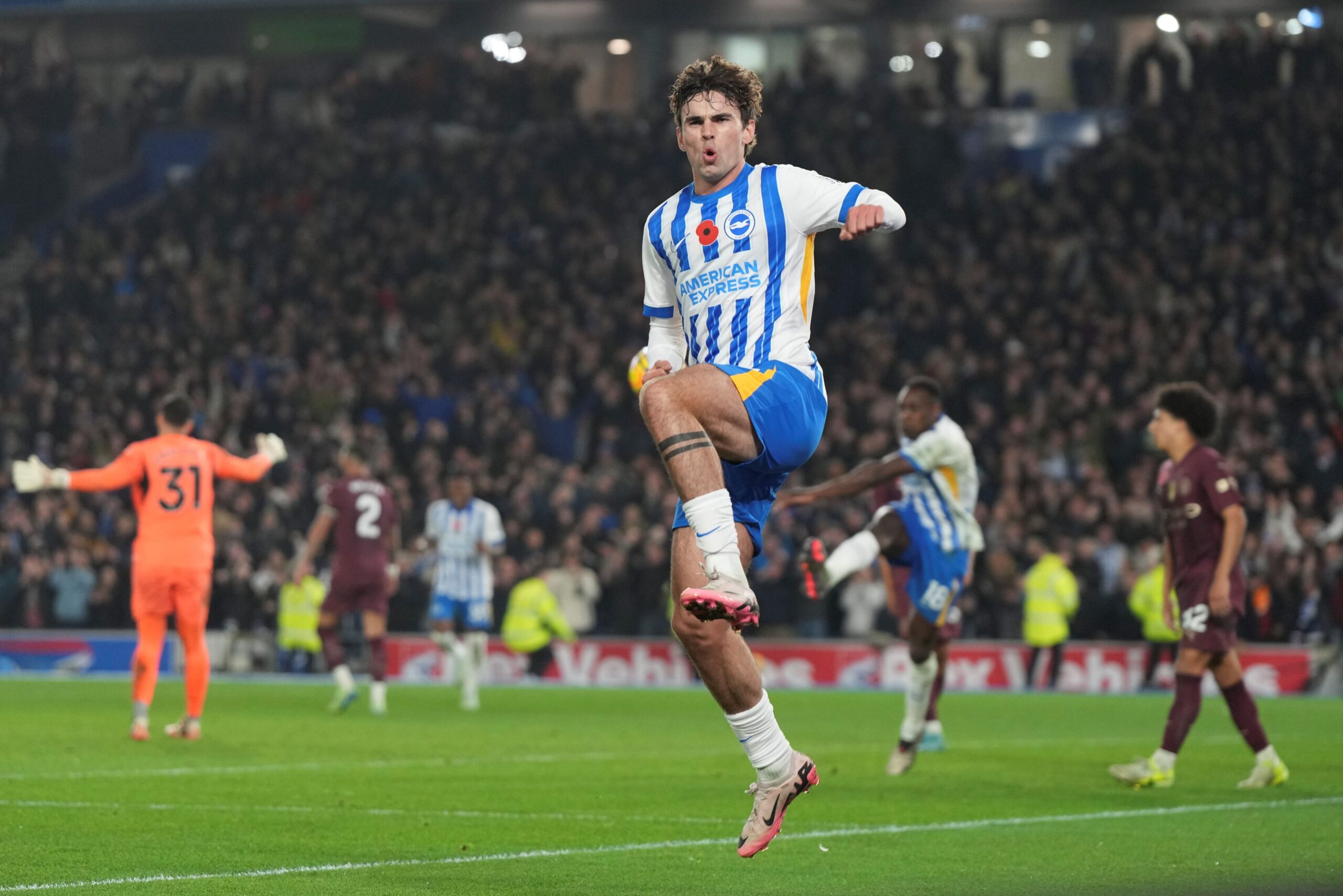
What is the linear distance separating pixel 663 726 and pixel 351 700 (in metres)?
3.37

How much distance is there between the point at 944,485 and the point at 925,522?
11.0 inches

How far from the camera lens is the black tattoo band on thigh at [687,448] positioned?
612 cm

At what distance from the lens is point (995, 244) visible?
96.7 ft

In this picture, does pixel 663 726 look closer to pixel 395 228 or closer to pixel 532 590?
pixel 532 590

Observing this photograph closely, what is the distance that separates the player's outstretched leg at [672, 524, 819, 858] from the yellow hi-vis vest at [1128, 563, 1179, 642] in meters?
16.3

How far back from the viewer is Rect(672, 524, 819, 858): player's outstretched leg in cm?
642

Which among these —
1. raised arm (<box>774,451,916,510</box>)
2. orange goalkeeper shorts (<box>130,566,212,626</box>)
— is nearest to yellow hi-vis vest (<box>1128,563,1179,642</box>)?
raised arm (<box>774,451,916,510</box>)

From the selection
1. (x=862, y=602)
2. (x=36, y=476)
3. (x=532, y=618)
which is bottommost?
(x=532, y=618)

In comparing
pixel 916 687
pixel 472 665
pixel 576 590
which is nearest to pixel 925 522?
pixel 916 687

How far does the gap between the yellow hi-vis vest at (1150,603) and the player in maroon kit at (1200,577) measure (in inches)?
440

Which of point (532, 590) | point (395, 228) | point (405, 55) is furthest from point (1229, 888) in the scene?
point (405, 55)

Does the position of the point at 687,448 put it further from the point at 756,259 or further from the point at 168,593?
the point at 168,593

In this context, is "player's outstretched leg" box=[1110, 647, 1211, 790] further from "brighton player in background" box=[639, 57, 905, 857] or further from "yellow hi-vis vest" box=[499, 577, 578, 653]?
"yellow hi-vis vest" box=[499, 577, 578, 653]

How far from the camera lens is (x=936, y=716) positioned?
13.6 metres
